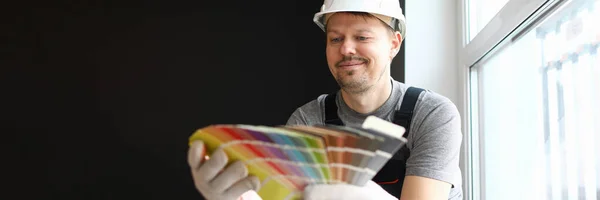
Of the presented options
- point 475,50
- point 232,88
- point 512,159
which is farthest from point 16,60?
point 512,159

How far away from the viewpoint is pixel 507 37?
1.69 m

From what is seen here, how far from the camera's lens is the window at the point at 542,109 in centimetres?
119

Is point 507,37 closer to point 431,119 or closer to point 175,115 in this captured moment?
point 431,119

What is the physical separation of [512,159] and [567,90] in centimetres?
47

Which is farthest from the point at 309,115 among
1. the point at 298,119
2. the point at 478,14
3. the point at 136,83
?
the point at 136,83

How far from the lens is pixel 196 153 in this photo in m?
0.93

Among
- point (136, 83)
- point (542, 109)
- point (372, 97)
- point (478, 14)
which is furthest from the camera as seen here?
point (136, 83)

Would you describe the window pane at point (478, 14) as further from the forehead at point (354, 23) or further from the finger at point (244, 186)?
the finger at point (244, 186)

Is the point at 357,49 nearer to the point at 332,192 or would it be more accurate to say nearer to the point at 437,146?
the point at 437,146

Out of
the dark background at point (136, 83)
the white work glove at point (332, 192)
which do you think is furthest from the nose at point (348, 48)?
the dark background at point (136, 83)

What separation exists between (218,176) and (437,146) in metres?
0.71

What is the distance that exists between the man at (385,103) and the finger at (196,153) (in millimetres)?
638

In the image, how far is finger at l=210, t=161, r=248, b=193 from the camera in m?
0.96

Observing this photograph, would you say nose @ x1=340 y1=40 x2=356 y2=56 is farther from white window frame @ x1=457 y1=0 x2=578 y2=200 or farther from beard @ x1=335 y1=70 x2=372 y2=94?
white window frame @ x1=457 y1=0 x2=578 y2=200
